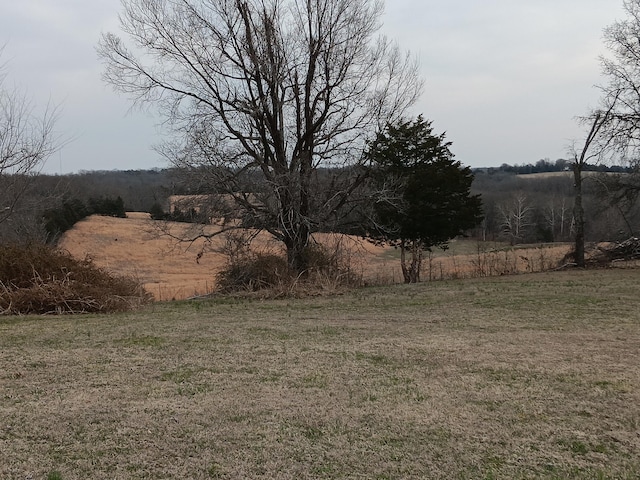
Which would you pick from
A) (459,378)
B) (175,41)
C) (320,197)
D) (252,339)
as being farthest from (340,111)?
(459,378)

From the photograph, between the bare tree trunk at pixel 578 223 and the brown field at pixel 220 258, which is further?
the bare tree trunk at pixel 578 223

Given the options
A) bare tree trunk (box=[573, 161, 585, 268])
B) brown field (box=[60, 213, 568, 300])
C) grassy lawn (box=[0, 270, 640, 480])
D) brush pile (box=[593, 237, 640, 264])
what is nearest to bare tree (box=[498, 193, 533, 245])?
brown field (box=[60, 213, 568, 300])

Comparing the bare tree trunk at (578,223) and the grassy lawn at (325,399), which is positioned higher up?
the bare tree trunk at (578,223)

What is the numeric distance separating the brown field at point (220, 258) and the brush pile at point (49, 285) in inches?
45.9

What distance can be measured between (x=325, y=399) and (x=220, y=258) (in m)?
14.7

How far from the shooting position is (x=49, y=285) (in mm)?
10258

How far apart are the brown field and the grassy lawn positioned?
22.0 feet

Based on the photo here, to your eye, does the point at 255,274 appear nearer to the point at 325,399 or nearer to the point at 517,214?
the point at 325,399

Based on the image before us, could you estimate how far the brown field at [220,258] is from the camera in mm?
16703

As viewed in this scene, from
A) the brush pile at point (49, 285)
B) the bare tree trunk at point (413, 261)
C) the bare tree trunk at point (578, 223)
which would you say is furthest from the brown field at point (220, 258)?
the brush pile at point (49, 285)

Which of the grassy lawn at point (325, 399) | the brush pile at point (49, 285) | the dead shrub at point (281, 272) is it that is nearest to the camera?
the grassy lawn at point (325, 399)

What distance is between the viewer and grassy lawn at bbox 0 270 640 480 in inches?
127

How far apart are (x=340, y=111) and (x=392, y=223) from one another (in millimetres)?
5523

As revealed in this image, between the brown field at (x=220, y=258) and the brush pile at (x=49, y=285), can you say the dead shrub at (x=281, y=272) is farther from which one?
the brush pile at (x=49, y=285)
